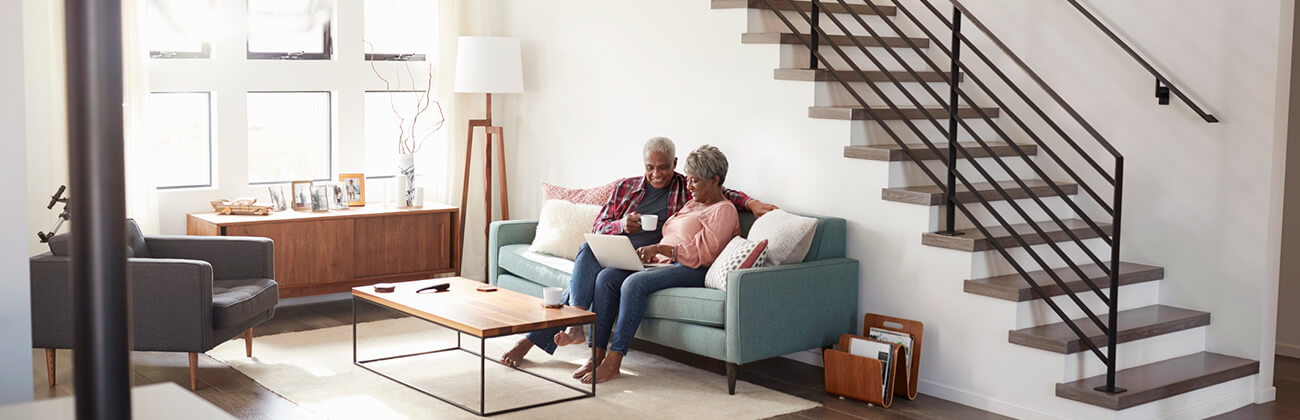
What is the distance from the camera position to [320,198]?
21.5 feet

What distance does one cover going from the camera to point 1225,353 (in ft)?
15.9

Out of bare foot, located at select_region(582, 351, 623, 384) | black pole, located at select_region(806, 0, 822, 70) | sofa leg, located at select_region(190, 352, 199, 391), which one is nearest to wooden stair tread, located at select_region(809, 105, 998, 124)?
black pole, located at select_region(806, 0, 822, 70)

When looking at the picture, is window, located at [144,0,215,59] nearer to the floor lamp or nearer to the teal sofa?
the floor lamp

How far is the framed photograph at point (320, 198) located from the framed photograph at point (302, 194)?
3 cm

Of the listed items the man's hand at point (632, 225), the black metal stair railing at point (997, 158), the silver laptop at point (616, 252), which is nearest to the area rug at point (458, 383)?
the silver laptop at point (616, 252)

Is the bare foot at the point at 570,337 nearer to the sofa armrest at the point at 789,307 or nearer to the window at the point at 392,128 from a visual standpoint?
the sofa armrest at the point at 789,307

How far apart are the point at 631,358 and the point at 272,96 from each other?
2783 millimetres

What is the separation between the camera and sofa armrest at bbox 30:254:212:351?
4555 millimetres

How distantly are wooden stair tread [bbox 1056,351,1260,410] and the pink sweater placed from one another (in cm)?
152

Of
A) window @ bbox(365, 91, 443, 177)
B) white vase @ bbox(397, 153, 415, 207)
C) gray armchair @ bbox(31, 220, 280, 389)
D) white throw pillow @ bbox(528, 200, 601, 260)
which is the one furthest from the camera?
window @ bbox(365, 91, 443, 177)

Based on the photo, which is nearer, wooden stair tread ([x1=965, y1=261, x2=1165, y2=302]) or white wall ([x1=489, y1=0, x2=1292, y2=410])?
wooden stair tread ([x1=965, y1=261, x2=1165, y2=302])

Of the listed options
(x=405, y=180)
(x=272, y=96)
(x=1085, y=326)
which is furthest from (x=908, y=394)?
(x=272, y=96)

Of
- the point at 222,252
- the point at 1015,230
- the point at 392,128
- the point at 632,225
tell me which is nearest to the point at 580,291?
the point at 632,225

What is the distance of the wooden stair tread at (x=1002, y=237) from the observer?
4609 millimetres
